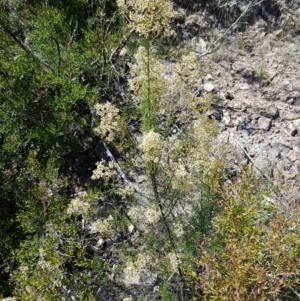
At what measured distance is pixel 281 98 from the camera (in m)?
4.02

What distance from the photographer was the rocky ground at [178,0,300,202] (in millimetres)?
3775

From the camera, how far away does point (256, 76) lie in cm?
414

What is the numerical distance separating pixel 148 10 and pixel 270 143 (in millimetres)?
2049

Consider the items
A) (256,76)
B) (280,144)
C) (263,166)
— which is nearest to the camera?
(263,166)

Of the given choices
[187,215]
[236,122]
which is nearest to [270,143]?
[236,122]

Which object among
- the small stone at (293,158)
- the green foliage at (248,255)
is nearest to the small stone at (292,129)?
the small stone at (293,158)

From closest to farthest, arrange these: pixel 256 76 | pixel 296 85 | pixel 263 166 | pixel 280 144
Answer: pixel 263 166
pixel 280 144
pixel 296 85
pixel 256 76

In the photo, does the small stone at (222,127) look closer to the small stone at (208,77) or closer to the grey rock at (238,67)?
the small stone at (208,77)

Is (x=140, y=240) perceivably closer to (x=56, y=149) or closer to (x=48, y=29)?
(x=56, y=149)

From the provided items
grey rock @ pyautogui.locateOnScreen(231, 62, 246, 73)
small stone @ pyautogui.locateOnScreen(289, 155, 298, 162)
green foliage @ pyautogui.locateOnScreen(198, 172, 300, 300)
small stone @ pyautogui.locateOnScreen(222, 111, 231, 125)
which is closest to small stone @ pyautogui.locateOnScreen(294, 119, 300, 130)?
small stone @ pyautogui.locateOnScreen(289, 155, 298, 162)

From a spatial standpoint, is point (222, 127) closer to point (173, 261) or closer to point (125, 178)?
point (125, 178)

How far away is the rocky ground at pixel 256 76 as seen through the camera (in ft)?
12.4

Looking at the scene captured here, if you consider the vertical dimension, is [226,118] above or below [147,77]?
below

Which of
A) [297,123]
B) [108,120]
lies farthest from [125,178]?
[297,123]
